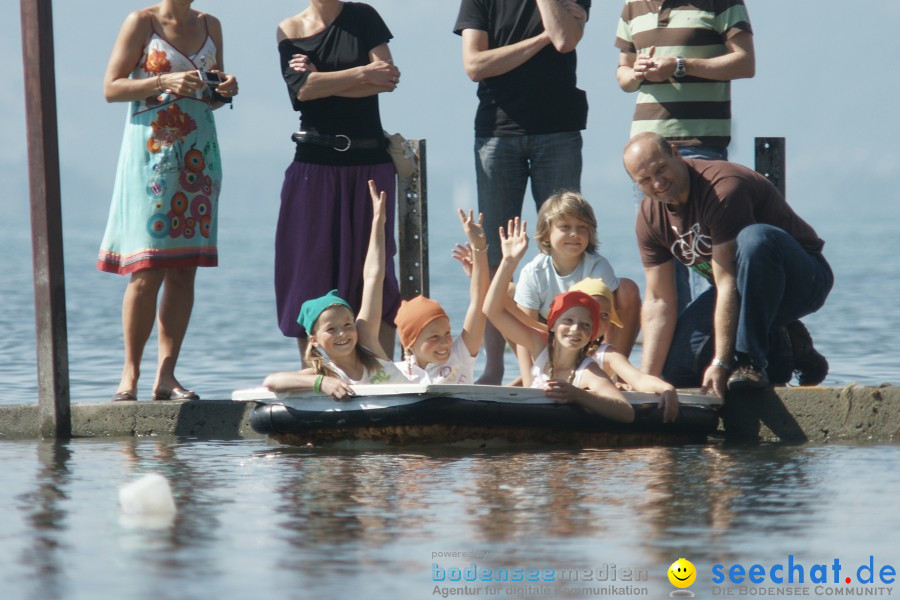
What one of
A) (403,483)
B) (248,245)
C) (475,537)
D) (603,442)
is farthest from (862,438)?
(248,245)

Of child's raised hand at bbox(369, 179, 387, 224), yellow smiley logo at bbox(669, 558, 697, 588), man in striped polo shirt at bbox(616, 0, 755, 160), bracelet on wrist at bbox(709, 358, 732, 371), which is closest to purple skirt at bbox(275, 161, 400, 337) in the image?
child's raised hand at bbox(369, 179, 387, 224)

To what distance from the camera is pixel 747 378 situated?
7422 mm

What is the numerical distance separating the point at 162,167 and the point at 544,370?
2.20 meters

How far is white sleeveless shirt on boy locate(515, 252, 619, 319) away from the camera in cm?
790

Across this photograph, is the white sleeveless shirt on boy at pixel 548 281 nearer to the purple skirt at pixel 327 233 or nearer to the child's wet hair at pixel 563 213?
the child's wet hair at pixel 563 213

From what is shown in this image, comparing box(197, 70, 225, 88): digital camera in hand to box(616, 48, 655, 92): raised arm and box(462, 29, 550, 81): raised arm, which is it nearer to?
box(462, 29, 550, 81): raised arm

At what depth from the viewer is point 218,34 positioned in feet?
27.1

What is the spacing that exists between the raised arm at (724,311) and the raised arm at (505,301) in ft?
2.76

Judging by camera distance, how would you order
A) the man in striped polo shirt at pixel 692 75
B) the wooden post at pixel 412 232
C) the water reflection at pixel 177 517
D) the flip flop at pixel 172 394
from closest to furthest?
1. the water reflection at pixel 177 517
2. the man in striped polo shirt at pixel 692 75
3. the flip flop at pixel 172 394
4. the wooden post at pixel 412 232

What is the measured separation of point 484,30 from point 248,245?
5783 centimetres

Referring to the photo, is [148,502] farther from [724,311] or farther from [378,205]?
[724,311]

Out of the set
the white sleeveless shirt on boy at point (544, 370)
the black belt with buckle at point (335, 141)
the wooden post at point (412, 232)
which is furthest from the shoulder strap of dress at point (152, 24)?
the white sleeveless shirt on boy at point (544, 370)

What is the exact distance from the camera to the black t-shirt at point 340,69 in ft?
26.3

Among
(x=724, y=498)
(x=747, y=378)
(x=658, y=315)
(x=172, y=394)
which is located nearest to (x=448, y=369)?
(x=658, y=315)
